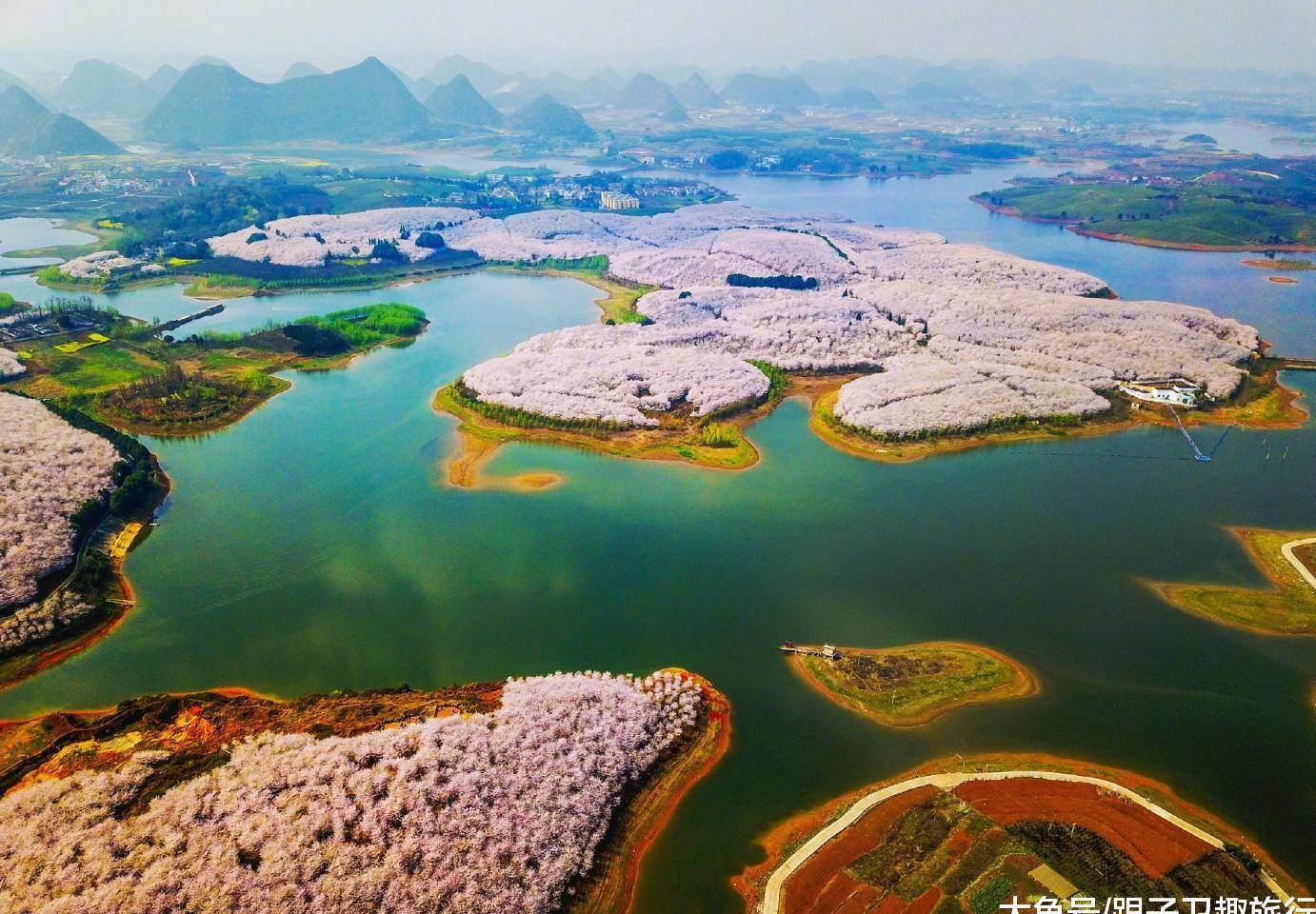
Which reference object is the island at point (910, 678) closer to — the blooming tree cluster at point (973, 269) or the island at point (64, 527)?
the island at point (64, 527)

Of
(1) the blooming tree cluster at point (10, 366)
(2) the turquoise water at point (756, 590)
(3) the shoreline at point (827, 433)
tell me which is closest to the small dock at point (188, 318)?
(1) the blooming tree cluster at point (10, 366)

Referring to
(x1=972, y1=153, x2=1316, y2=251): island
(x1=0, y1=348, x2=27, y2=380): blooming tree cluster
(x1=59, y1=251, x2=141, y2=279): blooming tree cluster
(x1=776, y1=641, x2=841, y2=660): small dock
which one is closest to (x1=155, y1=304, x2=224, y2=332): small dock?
(x1=0, y1=348, x2=27, y2=380): blooming tree cluster

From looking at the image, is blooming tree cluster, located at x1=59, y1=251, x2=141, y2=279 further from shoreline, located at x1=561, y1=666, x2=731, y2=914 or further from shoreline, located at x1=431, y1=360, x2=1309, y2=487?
shoreline, located at x1=561, y1=666, x2=731, y2=914

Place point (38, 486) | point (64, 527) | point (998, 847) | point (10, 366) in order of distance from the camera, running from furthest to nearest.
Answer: point (10, 366), point (38, 486), point (64, 527), point (998, 847)

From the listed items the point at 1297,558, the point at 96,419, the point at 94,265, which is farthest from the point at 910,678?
the point at 94,265

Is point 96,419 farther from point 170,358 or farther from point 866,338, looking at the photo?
point 866,338

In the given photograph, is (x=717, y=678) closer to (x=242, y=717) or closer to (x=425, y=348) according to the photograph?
(x=242, y=717)
